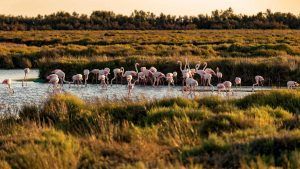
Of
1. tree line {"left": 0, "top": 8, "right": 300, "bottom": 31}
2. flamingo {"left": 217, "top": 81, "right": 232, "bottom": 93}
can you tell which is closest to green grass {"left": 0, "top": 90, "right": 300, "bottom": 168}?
flamingo {"left": 217, "top": 81, "right": 232, "bottom": 93}

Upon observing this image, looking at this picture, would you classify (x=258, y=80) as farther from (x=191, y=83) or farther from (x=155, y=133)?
(x=155, y=133)

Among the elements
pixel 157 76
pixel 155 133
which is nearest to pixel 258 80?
pixel 157 76

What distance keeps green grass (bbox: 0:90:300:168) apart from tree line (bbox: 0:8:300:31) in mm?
89617

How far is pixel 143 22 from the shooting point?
11294 cm

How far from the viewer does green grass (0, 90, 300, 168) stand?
9.26 meters

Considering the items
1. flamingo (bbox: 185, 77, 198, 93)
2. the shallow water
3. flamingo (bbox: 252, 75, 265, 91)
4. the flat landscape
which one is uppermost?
the flat landscape

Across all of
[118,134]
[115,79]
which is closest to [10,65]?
[115,79]

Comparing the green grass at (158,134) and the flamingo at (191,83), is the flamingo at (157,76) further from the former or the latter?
the green grass at (158,134)

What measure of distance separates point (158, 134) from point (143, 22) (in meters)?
102

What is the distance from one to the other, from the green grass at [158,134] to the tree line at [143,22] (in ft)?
294

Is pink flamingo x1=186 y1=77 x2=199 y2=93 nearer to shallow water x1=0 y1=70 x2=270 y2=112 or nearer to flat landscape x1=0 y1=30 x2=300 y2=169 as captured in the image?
shallow water x1=0 y1=70 x2=270 y2=112

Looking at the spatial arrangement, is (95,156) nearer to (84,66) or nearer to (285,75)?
(285,75)

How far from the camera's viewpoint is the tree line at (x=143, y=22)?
356ft

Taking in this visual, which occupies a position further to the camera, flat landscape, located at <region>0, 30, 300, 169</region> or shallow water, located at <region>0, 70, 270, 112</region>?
shallow water, located at <region>0, 70, 270, 112</region>
